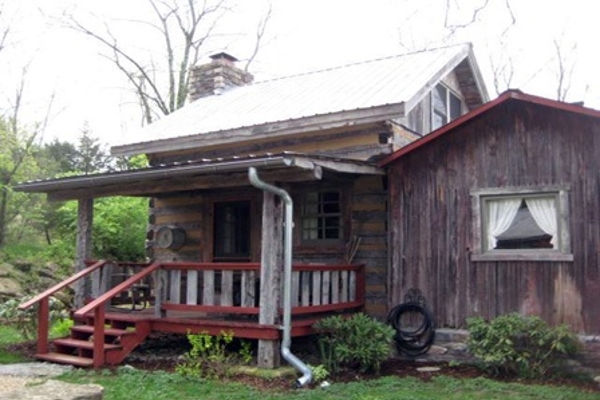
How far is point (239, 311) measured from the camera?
8.48m

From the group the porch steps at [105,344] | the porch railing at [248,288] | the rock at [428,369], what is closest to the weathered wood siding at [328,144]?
the porch railing at [248,288]

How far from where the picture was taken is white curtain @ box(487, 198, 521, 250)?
8.70 meters

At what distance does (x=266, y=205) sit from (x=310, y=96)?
4.33m

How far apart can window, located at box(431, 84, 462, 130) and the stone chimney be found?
5611 millimetres

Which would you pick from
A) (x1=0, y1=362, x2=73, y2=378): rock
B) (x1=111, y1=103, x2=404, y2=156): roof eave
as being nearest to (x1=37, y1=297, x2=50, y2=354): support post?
(x1=0, y1=362, x2=73, y2=378): rock

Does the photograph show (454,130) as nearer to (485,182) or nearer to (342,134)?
(485,182)

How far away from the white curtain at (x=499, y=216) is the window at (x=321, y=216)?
2447mm

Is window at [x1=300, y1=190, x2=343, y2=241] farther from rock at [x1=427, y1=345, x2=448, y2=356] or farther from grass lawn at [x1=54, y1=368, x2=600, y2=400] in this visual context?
grass lawn at [x1=54, y1=368, x2=600, y2=400]

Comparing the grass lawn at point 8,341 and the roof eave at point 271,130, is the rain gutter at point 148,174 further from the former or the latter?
the grass lawn at point 8,341

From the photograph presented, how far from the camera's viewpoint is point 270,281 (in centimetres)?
816

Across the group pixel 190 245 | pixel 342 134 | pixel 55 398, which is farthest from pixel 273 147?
pixel 55 398

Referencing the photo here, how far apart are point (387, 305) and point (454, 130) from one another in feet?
9.13

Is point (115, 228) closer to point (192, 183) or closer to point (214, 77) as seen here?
point (214, 77)

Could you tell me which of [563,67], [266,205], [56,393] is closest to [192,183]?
[266,205]
